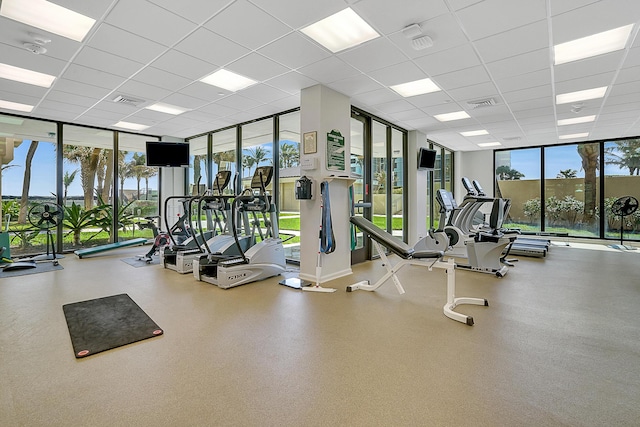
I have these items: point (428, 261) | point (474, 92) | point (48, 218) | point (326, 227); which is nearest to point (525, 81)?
point (474, 92)

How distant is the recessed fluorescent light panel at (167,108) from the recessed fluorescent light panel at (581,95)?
6941 millimetres

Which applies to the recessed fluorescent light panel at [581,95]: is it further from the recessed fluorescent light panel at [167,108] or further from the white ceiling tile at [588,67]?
the recessed fluorescent light panel at [167,108]

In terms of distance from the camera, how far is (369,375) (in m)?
2.21

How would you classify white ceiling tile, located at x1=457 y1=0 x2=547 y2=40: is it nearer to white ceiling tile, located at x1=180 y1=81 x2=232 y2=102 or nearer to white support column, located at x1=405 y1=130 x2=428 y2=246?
white ceiling tile, located at x1=180 y1=81 x2=232 y2=102

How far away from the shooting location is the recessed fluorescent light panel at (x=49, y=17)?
2.98 m

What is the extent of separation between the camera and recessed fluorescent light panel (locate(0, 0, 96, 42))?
298 cm

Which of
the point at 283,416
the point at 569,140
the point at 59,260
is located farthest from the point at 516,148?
the point at 59,260

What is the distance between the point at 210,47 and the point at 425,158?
587 centimetres

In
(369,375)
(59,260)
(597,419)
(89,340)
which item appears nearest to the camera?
(597,419)

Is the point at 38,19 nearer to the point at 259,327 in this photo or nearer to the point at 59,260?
the point at 259,327

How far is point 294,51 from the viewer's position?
379 centimetres

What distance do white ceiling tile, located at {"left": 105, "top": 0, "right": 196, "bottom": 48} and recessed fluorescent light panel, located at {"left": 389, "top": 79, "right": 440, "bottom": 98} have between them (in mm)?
3139

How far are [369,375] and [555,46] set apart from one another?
420 centimetres

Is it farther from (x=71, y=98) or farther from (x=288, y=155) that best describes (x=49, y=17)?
(x=288, y=155)
